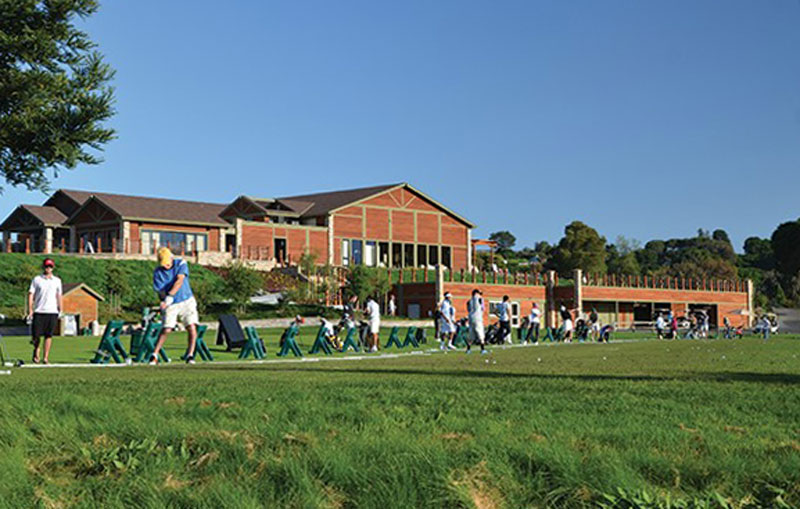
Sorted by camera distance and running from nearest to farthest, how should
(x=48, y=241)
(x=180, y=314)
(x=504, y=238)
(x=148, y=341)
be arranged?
(x=180, y=314)
(x=148, y=341)
(x=48, y=241)
(x=504, y=238)

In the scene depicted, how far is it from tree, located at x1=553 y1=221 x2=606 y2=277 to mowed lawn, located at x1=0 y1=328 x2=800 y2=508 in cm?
9084

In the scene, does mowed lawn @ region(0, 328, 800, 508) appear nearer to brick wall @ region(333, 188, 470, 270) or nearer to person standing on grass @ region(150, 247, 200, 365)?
person standing on grass @ region(150, 247, 200, 365)

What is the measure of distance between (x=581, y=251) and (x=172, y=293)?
87.0m

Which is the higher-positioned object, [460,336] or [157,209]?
[157,209]

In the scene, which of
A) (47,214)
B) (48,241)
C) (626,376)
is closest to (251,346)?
(626,376)

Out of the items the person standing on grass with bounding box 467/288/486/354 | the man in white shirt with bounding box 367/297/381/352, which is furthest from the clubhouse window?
the person standing on grass with bounding box 467/288/486/354

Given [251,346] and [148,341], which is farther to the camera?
[251,346]

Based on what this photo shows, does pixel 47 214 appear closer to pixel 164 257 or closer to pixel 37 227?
pixel 37 227

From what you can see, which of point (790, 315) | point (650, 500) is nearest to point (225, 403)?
point (650, 500)

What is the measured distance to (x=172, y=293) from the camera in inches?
640

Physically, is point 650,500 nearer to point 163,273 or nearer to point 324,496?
point 324,496

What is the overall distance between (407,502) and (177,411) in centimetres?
321

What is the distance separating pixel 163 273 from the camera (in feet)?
53.8

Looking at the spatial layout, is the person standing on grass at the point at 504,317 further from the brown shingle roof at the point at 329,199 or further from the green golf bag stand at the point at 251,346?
the brown shingle roof at the point at 329,199
